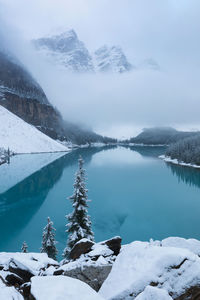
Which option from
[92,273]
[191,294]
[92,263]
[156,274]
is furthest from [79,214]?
[191,294]

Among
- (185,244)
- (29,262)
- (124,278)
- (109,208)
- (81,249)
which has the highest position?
(124,278)

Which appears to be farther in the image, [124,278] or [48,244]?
[48,244]

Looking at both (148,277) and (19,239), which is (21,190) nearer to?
(19,239)

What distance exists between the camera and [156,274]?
5484 mm

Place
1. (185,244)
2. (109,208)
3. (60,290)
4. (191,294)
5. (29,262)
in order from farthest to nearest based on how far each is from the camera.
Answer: (109,208)
(185,244)
(29,262)
(191,294)
(60,290)

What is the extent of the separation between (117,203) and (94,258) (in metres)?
32.8

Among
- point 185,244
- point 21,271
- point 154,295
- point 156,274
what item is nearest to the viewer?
point 154,295

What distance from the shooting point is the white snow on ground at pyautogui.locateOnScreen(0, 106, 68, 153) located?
123m

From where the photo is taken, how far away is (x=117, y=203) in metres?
40.7

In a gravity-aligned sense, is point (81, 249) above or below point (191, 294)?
below

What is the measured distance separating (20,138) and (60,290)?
5455 inches

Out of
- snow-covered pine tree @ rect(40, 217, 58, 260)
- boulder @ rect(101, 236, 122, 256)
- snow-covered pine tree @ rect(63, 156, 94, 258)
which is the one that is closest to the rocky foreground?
boulder @ rect(101, 236, 122, 256)

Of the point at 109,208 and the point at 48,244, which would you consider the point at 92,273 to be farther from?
the point at 109,208

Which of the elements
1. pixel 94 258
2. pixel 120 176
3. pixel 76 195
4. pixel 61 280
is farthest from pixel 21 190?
pixel 61 280
